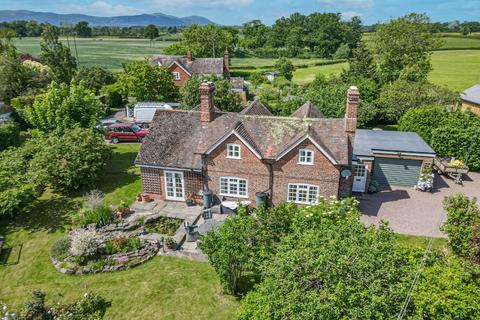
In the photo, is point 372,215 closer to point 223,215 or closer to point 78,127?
point 223,215

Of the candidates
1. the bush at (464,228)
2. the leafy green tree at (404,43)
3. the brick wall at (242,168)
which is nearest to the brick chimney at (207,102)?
the brick wall at (242,168)

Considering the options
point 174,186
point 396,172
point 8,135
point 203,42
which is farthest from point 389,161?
point 203,42

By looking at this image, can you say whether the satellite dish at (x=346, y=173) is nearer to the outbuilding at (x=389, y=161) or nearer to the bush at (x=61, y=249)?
the outbuilding at (x=389, y=161)

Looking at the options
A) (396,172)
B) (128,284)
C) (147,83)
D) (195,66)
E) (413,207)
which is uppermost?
(195,66)

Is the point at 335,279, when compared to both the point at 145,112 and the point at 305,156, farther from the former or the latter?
the point at 145,112

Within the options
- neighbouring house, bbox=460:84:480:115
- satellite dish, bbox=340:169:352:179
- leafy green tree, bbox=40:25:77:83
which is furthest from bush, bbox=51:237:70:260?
neighbouring house, bbox=460:84:480:115

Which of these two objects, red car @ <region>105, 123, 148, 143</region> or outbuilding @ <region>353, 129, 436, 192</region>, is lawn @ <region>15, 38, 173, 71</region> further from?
outbuilding @ <region>353, 129, 436, 192</region>

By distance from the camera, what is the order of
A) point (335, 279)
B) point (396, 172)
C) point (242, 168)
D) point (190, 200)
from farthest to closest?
point (396, 172), point (190, 200), point (242, 168), point (335, 279)
